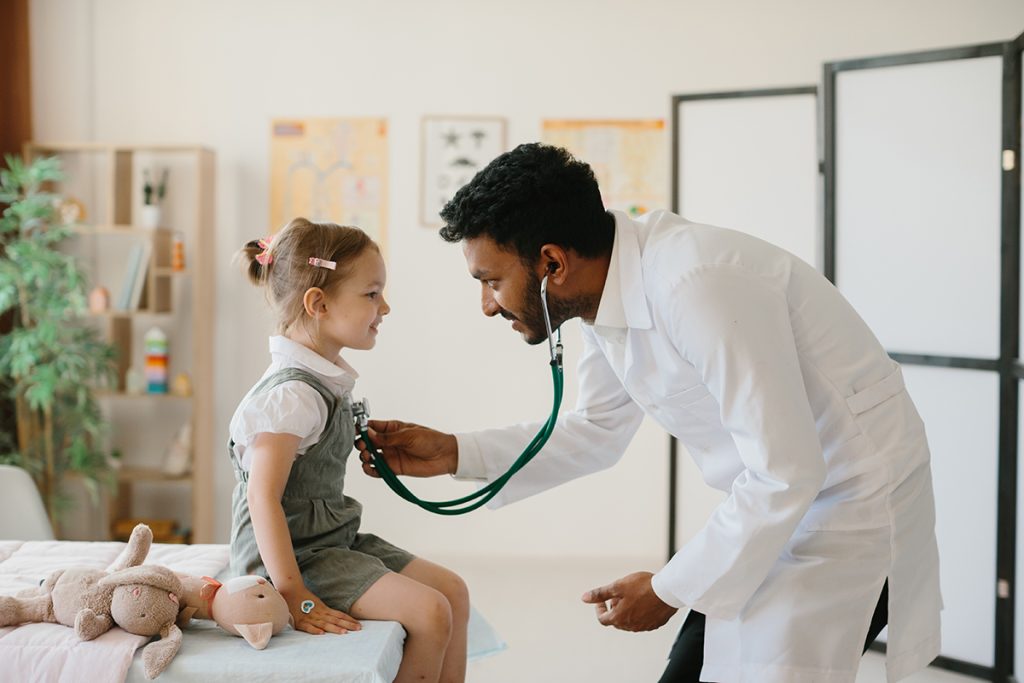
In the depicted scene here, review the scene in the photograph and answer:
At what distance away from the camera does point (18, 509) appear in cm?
262

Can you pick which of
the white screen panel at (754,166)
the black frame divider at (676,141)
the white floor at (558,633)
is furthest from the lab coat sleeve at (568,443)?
the white screen panel at (754,166)

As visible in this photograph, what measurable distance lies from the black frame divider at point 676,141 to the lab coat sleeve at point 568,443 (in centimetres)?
169

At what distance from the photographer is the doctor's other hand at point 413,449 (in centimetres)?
194

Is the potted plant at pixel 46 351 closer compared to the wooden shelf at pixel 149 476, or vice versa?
the potted plant at pixel 46 351

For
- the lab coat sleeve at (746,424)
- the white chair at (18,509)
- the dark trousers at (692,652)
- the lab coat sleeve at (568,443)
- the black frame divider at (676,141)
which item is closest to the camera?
the lab coat sleeve at (746,424)

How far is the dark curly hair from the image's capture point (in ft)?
4.88

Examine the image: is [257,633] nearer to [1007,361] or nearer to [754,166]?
[1007,361]

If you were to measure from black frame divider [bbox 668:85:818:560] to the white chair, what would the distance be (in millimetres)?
2014

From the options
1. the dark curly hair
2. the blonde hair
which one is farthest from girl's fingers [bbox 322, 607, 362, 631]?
the dark curly hair

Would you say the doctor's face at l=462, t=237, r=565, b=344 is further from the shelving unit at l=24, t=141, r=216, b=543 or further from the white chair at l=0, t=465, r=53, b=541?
the shelving unit at l=24, t=141, r=216, b=543

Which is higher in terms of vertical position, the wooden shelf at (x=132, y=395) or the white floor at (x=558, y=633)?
the wooden shelf at (x=132, y=395)

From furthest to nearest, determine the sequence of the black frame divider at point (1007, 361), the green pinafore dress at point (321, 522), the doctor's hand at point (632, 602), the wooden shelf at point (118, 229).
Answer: the wooden shelf at point (118, 229)
the black frame divider at point (1007, 361)
the green pinafore dress at point (321, 522)
the doctor's hand at point (632, 602)

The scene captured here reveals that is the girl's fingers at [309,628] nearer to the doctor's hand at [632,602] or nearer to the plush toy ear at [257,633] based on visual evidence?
the plush toy ear at [257,633]

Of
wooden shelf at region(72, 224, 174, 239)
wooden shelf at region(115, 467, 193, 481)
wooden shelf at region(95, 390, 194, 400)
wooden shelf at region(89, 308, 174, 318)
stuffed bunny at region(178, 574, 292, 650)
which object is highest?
wooden shelf at region(72, 224, 174, 239)
